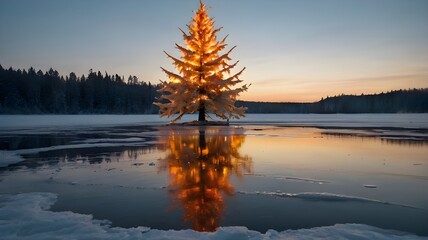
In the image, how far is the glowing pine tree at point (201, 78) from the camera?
2816cm

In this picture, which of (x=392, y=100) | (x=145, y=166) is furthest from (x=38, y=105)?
(x=392, y=100)

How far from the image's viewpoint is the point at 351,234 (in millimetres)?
3637

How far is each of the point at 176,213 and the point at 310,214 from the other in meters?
1.80

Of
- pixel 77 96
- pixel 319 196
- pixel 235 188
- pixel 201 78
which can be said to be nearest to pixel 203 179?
pixel 235 188

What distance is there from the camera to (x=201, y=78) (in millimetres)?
29125

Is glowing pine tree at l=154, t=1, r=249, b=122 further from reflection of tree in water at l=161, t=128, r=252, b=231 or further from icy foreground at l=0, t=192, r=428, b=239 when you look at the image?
icy foreground at l=0, t=192, r=428, b=239

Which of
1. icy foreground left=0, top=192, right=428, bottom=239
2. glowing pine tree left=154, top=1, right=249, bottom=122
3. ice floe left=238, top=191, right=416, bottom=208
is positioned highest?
glowing pine tree left=154, top=1, right=249, bottom=122

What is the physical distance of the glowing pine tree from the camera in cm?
2816

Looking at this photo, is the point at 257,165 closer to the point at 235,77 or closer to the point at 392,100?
the point at 235,77

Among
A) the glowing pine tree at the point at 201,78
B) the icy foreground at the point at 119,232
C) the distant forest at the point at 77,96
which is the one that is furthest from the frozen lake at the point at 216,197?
the distant forest at the point at 77,96

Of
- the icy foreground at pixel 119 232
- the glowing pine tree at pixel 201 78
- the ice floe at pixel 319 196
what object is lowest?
the icy foreground at pixel 119 232

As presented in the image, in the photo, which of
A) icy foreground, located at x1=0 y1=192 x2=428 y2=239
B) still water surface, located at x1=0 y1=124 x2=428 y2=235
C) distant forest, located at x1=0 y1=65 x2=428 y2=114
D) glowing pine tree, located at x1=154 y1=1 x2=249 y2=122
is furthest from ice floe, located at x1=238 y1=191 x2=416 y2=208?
distant forest, located at x1=0 y1=65 x2=428 y2=114

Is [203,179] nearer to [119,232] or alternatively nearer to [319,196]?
[319,196]

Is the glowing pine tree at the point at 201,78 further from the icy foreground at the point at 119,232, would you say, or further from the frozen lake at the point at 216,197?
the icy foreground at the point at 119,232
